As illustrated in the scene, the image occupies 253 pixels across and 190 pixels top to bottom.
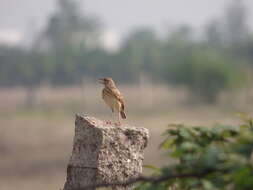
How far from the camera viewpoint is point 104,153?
3418mm

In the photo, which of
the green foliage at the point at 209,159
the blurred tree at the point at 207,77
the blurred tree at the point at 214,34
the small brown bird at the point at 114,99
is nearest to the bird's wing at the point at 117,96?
the small brown bird at the point at 114,99

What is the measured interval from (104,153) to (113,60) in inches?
2340

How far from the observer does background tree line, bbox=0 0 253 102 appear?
50.6m

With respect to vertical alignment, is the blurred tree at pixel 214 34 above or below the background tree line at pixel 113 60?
above

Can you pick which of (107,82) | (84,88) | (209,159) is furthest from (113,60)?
(209,159)

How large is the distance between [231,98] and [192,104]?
3.70 metres

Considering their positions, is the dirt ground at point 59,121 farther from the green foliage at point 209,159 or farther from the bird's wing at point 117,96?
the bird's wing at point 117,96

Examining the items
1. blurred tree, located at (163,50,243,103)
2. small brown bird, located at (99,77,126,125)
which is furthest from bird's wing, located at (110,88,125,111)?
blurred tree, located at (163,50,243,103)

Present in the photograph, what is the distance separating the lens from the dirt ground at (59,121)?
2072cm

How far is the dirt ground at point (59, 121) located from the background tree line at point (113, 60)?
1213 millimetres

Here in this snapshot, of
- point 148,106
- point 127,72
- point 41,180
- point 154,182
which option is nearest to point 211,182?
point 154,182

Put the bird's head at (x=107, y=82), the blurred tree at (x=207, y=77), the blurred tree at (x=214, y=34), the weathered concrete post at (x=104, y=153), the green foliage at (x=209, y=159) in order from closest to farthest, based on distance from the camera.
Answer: the green foliage at (x=209, y=159), the weathered concrete post at (x=104, y=153), the bird's head at (x=107, y=82), the blurred tree at (x=207, y=77), the blurred tree at (x=214, y=34)

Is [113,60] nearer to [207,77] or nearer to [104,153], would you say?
[207,77]

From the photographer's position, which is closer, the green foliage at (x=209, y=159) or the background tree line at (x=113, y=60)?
the green foliage at (x=209, y=159)
